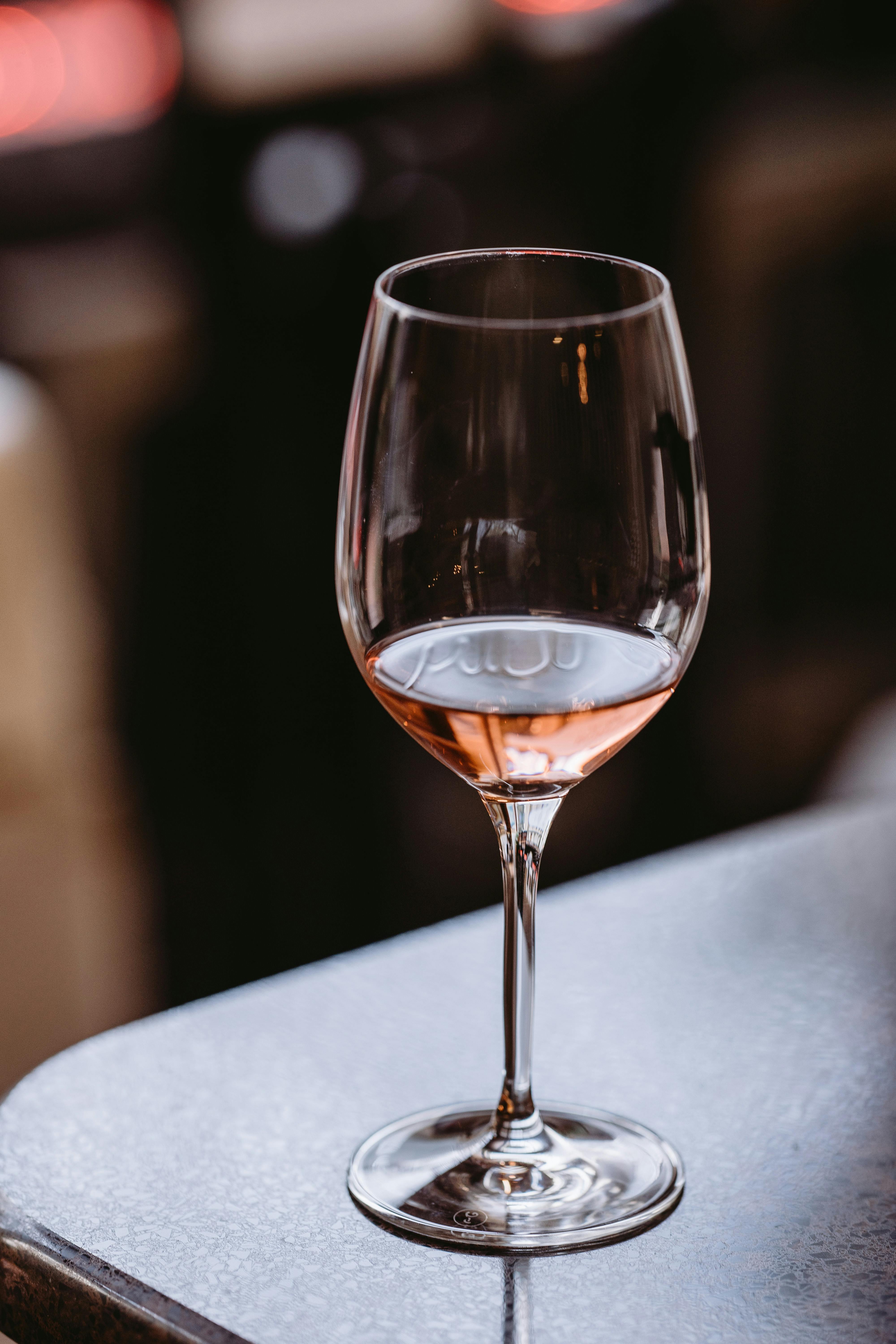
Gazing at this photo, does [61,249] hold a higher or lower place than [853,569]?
higher

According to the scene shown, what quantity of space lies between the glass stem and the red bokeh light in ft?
7.62

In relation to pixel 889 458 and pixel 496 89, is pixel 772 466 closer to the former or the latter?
pixel 889 458

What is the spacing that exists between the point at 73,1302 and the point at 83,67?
2.76 meters

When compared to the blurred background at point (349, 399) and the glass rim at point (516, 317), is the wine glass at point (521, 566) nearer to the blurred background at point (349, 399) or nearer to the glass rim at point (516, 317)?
the glass rim at point (516, 317)

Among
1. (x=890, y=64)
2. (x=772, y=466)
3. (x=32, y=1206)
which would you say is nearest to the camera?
(x=32, y=1206)

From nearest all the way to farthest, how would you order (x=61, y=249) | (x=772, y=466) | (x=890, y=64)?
(x=890, y=64), (x=772, y=466), (x=61, y=249)

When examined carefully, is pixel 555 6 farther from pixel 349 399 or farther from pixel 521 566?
pixel 521 566

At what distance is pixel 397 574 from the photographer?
1.31 feet

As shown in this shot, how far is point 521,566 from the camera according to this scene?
0.40 m

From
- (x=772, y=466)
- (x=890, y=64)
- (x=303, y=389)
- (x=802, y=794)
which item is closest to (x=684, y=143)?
(x=890, y=64)

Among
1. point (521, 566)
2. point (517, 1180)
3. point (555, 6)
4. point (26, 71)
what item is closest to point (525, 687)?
point (521, 566)

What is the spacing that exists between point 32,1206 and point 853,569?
209 cm

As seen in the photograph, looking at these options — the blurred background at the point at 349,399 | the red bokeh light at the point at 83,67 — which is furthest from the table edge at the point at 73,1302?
the red bokeh light at the point at 83,67

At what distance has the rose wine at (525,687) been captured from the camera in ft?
1.32
